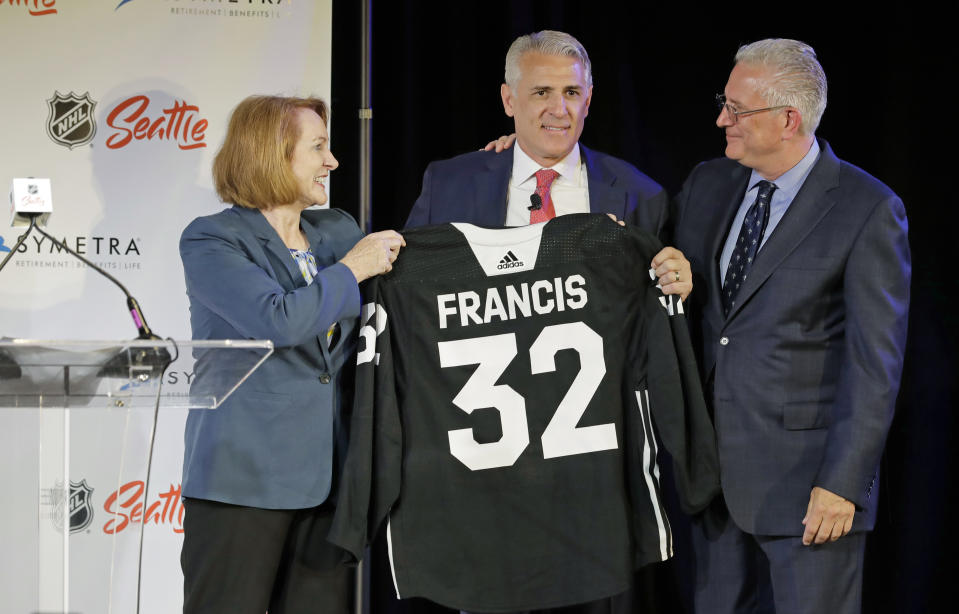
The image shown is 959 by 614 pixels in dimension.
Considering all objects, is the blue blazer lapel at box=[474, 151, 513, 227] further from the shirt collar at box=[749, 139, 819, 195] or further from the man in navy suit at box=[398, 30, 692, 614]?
the shirt collar at box=[749, 139, 819, 195]

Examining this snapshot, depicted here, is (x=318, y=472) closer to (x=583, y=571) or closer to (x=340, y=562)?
(x=340, y=562)

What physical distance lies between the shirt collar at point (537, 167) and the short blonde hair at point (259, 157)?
0.84 meters

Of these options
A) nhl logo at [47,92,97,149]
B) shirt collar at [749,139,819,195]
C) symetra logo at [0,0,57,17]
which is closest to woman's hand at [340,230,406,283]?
shirt collar at [749,139,819,195]

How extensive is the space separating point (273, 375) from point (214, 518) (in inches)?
14.6

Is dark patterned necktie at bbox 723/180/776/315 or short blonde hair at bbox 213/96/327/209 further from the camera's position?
dark patterned necktie at bbox 723/180/776/315

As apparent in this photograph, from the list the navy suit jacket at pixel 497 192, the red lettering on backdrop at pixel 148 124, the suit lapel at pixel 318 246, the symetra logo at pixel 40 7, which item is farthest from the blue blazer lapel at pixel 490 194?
the symetra logo at pixel 40 7

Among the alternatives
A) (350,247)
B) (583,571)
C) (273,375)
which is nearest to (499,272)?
(350,247)

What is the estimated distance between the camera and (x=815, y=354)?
2.49 meters

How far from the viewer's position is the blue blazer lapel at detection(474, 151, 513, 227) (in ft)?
9.84

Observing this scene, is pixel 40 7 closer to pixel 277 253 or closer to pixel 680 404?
pixel 277 253

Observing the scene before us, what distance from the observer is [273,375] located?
2365mm

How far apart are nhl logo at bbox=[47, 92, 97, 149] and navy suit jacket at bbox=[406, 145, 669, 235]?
1.25m

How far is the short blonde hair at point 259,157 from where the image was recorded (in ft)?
8.01

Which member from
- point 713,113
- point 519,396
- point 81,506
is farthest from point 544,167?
point 81,506
